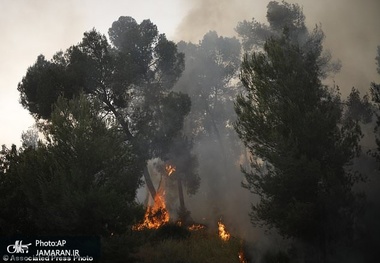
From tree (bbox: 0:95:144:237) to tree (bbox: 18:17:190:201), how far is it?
617 cm

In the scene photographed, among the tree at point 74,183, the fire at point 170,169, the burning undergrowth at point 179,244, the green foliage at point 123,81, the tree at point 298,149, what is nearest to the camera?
the tree at point 74,183

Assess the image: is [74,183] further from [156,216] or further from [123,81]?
[156,216]

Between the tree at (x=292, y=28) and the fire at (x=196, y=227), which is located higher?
the tree at (x=292, y=28)

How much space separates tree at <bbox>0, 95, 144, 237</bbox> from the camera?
1178 centimetres

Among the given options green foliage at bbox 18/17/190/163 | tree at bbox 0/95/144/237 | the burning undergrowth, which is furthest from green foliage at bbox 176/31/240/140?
tree at bbox 0/95/144/237

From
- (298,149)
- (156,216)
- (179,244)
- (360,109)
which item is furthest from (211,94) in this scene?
(298,149)

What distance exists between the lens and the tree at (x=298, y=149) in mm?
13148

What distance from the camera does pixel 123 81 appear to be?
21656 mm

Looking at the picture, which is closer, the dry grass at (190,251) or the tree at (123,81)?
the dry grass at (190,251)

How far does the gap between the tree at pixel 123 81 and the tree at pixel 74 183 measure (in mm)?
6167

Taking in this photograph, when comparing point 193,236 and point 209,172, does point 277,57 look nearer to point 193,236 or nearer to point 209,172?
point 193,236

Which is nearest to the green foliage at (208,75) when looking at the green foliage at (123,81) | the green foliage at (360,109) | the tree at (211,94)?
the tree at (211,94)

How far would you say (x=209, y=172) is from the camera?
38.4m

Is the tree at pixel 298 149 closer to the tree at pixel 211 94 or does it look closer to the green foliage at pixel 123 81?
the green foliage at pixel 123 81
